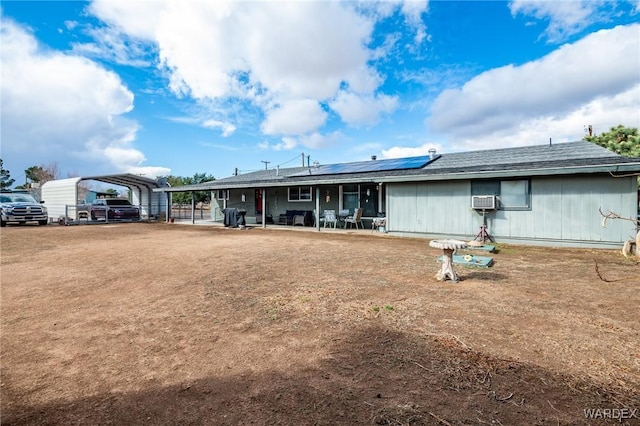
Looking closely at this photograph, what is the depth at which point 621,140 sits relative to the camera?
15.2 metres

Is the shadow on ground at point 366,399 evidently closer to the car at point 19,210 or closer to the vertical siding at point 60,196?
the car at point 19,210

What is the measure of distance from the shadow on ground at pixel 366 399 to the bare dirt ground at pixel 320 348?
10 mm

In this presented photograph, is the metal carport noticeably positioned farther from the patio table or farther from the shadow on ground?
the shadow on ground

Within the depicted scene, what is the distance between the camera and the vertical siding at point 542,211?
25.7 feet

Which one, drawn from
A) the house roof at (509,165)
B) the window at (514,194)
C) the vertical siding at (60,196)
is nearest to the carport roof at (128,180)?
the vertical siding at (60,196)

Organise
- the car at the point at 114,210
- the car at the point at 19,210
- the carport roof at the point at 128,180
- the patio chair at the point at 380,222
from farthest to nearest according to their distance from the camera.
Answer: the carport roof at the point at 128,180, the car at the point at 114,210, the car at the point at 19,210, the patio chair at the point at 380,222

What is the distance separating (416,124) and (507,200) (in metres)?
12.6

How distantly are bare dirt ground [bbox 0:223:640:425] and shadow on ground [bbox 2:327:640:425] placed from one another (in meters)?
0.01

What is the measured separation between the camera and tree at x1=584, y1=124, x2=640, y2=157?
14.2 m

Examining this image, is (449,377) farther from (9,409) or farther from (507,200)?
(507,200)

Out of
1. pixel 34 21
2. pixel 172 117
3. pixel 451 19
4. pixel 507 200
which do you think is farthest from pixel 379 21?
pixel 172 117

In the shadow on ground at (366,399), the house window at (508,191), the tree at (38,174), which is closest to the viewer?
the shadow on ground at (366,399)

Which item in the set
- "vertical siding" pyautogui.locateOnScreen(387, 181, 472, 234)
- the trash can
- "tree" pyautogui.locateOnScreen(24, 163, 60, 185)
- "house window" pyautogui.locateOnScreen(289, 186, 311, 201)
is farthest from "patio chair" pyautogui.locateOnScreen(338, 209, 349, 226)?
"tree" pyautogui.locateOnScreen(24, 163, 60, 185)

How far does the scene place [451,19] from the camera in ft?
38.5
